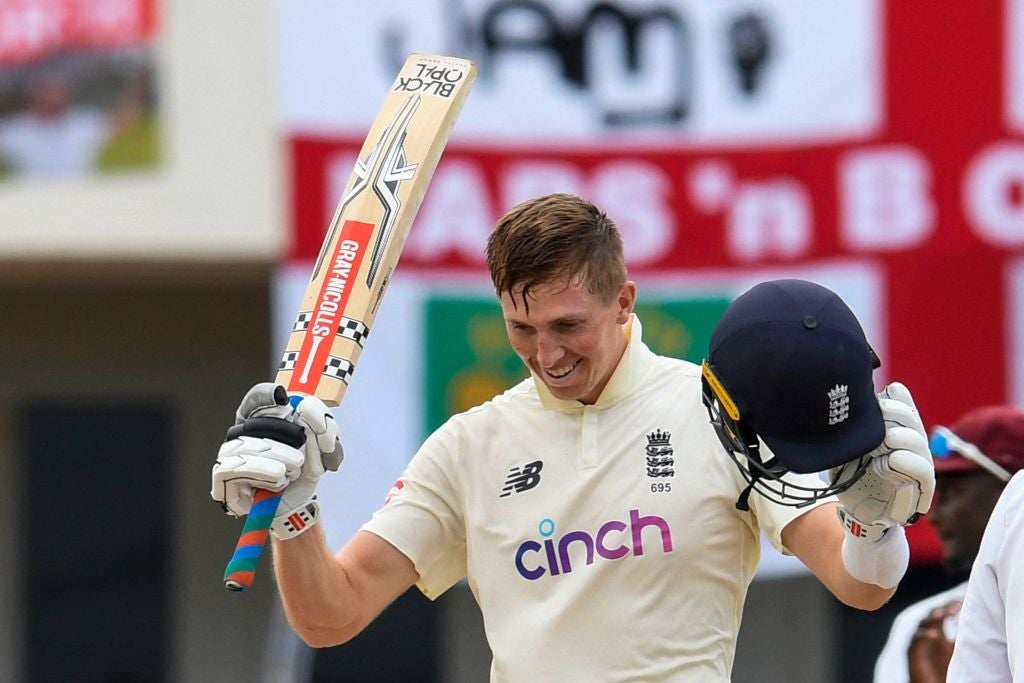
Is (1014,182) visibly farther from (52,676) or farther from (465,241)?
(52,676)

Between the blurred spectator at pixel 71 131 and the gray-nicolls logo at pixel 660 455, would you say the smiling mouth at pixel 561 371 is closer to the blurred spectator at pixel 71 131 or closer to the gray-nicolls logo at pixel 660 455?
the gray-nicolls logo at pixel 660 455

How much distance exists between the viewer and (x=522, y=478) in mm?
2748

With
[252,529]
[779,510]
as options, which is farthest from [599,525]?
[252,529]

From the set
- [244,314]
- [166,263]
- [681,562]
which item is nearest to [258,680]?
[244,314]

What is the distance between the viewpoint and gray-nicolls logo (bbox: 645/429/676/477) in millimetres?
2678

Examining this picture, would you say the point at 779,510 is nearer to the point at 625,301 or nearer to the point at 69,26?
the point at 625,301

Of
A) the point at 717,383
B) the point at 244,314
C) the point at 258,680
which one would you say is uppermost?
the point at 717,383

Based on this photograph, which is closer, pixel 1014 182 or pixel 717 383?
pixel 717 383

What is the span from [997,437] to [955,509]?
0.66 ft

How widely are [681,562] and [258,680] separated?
599 cm

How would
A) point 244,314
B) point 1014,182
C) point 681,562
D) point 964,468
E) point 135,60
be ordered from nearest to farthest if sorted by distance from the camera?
1. point 681,562
2. point 964,468
3. point 1014,182
4. point 135,60
5. point 244,314

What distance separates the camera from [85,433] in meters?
8.20

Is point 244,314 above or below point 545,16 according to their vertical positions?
below

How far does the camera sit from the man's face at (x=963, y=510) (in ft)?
11.5
